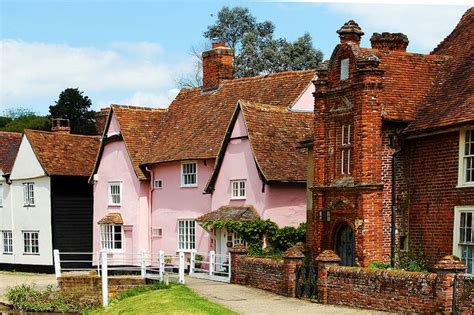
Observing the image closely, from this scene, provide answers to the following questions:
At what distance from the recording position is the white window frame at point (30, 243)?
45.4 m

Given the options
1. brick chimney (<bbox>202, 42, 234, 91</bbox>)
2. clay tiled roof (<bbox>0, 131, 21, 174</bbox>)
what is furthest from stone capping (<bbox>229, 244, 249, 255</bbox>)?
clay tiled roof (<bbox>0, 131, 21, 174</bbox>)

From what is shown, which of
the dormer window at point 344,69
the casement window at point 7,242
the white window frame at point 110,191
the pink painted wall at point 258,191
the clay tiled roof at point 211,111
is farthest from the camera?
the casement window at point 7,242

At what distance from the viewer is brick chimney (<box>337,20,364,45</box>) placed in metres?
26.7

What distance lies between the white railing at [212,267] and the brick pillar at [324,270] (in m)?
6.24

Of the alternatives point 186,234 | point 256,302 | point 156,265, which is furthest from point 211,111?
point 256,302

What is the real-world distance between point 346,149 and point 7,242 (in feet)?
91.7

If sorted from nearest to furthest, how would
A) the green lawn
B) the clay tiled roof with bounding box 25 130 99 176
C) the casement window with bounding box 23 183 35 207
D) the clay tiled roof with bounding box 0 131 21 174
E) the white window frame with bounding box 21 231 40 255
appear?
1. the green lawn
2. the clay tiled roof with bounding box 25 130 99 176
3. the white window frame with bounding box 21 231 40 255
4. the casement window with bounding box 23 183 35 207
5. the clay tiled roof with bounding box 0 131 21 174

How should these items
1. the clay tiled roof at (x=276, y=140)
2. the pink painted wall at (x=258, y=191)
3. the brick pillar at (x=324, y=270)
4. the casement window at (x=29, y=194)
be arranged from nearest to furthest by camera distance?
1. the brick pillar at (x=324, y=270)
2. the clay tiled roof at (x=276, y=140)
3. the pink painted wall at (x=258, y=191)
4. the casement window at (x=29, y=194)

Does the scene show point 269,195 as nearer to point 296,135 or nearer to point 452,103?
point 296,135

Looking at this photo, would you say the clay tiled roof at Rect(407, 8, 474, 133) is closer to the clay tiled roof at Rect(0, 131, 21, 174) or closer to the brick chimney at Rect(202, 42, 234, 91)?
the brick chimney at Rect(202, 42, 234, 91)

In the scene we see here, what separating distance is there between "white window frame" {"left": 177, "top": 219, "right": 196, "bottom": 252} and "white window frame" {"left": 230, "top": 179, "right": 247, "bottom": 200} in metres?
3.85

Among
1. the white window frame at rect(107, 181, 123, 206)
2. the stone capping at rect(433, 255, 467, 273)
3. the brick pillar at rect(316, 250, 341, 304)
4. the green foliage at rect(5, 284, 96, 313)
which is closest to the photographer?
the stone capping at rect(433, 255, 467, 273)

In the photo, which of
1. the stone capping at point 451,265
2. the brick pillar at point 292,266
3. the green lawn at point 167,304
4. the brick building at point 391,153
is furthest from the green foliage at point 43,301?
the stone capping at point 451,265

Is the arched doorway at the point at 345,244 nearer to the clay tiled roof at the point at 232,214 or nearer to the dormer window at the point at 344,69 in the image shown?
the dormer window at the point at 344,69
